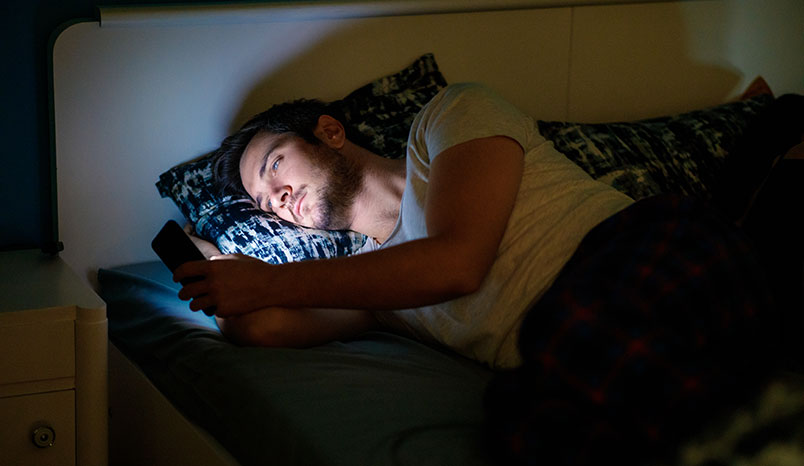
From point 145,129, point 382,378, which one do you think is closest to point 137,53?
point 145,129

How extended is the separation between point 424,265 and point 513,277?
17cm

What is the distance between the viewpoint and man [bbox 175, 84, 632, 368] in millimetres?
1168

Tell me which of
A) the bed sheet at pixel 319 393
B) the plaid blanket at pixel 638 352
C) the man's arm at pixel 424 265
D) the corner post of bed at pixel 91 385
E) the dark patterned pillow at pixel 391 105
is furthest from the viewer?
the dark patterned pillow at pixel 391 105

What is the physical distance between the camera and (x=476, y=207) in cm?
119

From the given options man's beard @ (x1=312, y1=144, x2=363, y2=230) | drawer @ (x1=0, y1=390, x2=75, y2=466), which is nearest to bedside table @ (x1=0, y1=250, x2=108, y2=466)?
drawer @ (x1=0, y1=390, x2=75, y2=466)

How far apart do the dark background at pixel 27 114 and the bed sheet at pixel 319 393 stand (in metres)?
0.39

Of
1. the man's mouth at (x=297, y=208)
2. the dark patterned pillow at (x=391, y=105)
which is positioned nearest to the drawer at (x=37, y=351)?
the man's mouth at (x=297, y=208)

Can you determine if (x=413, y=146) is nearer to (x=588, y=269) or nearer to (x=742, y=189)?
(x=588, y=269)

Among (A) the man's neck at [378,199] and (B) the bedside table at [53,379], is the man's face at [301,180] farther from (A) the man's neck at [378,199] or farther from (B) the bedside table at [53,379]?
(B) the bedside table at [53,379]

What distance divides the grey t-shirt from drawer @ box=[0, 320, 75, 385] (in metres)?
0.52

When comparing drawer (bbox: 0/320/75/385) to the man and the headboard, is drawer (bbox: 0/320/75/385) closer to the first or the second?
the man

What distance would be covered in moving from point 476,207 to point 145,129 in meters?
0.85

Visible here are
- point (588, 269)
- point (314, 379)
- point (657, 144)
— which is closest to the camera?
point (588, 269)

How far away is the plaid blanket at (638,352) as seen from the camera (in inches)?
28.6
